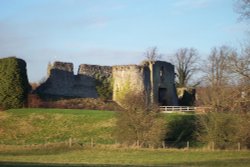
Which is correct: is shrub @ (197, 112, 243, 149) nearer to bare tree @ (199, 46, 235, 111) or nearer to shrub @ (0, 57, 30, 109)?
bare tree @ (199, 46, 235, 111)

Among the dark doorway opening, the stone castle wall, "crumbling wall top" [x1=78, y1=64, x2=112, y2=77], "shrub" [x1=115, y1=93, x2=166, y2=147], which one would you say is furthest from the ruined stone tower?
"shrub" [x1=115, y1=93, x2=166, y2=147]

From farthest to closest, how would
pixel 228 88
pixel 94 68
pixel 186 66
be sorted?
pixel 186 66 < pixel 94 68 < pixel 228 88

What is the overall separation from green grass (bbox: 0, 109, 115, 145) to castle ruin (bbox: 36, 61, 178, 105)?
6.33m

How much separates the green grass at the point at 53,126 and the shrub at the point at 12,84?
5.52ft

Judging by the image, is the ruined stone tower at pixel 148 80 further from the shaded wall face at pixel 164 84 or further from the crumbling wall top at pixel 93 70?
the crumbling wall top at pixel 93 70

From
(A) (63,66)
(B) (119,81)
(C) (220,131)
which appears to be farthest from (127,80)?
(C) (220,131)

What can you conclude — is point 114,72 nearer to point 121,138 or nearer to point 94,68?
point 94,68

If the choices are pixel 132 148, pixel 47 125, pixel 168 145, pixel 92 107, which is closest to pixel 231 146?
pixel 168 145

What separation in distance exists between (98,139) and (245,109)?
12834 mm

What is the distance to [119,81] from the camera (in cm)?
4231

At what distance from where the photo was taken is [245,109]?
20.3 metres

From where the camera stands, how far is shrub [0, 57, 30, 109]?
38.0 meters

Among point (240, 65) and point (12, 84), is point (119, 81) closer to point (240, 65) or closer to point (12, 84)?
point (12, 84)

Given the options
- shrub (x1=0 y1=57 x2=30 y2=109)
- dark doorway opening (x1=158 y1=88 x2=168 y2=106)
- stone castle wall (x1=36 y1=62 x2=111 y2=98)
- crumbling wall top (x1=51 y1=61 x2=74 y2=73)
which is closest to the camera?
shrub (x1=0 y1=57 x2=30 y2=109)
